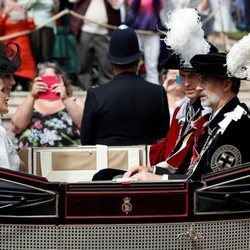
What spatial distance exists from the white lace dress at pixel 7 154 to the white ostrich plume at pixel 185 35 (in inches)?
47.8

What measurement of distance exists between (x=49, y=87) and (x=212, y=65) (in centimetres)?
287

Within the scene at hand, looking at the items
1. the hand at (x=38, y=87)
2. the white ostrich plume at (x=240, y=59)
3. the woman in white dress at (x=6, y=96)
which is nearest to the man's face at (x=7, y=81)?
the woman in white dress at (x=6, y=96)

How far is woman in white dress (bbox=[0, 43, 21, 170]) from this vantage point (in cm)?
707

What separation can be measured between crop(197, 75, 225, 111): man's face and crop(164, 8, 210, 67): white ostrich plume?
1.40 ft

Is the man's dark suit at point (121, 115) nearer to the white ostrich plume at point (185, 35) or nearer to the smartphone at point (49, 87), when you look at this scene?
the smartphone at point (49, 87)

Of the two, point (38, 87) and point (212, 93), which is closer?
point (212, 93)

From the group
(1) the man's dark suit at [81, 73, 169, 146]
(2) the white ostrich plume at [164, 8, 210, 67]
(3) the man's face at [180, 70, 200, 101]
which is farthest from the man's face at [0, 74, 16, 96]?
(1) the man's dark suit at [81, 73, 169, 146]

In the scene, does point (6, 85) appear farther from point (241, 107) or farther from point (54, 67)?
point (54, 67)

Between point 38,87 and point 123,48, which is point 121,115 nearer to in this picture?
point 123,48

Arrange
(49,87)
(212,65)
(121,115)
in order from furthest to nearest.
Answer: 1. (49,87)
2. (121,115)
3. (212,65)

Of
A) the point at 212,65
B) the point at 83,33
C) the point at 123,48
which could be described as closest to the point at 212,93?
the point at 212,65

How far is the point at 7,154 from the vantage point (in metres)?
7.14

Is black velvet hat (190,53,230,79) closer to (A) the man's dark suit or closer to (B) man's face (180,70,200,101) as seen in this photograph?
(B) man's face (180,70,200,101)

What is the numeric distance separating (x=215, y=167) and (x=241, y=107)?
1.39 ft
